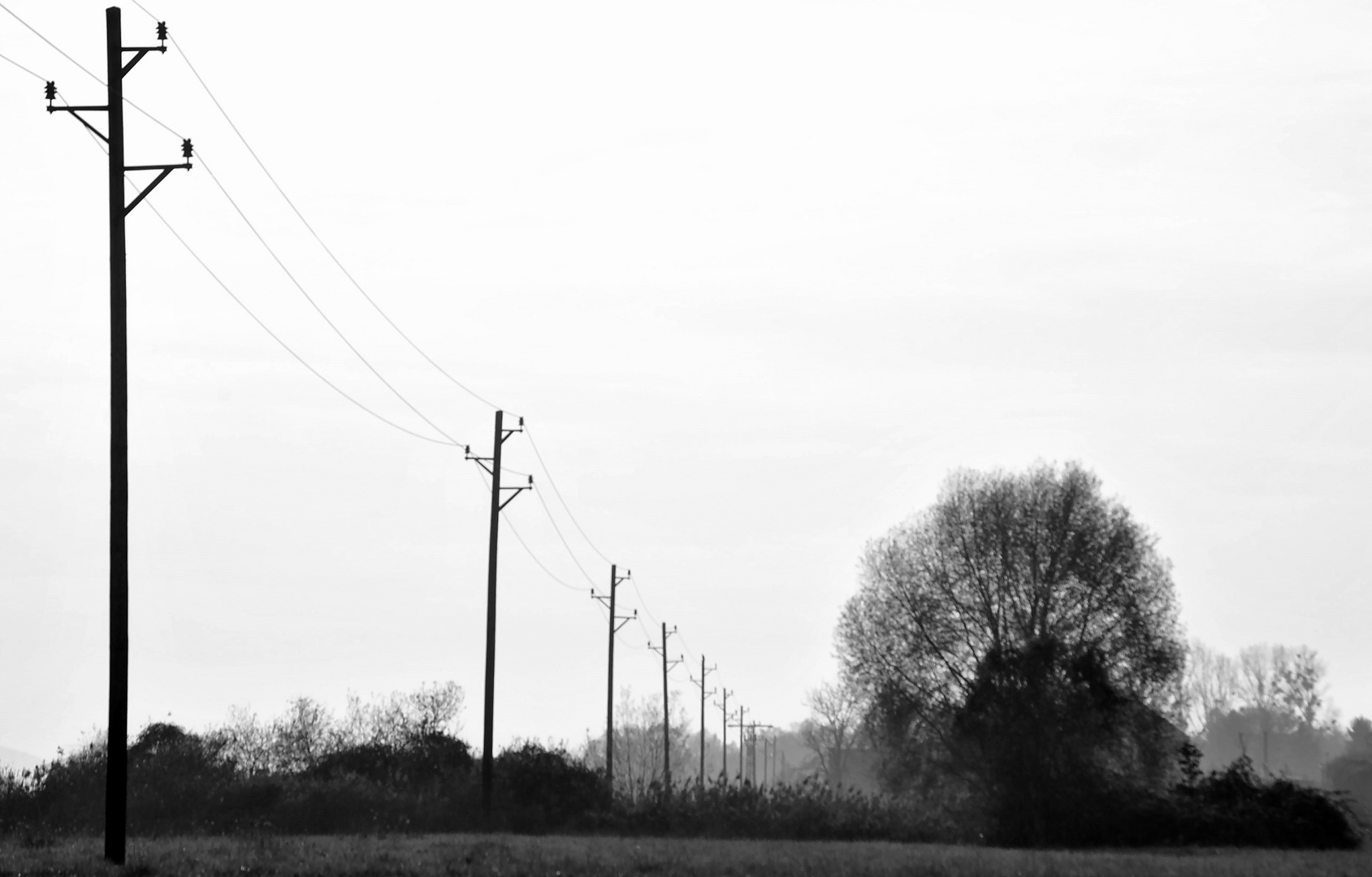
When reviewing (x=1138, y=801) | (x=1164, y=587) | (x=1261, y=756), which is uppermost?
(x=1164, y=587)

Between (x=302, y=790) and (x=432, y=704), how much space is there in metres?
16.9

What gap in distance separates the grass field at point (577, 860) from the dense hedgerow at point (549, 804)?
8.79 m

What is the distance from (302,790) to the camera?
44219 mm

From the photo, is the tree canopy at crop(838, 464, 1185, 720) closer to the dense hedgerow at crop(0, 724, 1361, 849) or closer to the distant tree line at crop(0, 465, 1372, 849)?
the distant tree line at crop(0, 465, 1372, 849)

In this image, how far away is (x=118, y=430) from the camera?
2312cm

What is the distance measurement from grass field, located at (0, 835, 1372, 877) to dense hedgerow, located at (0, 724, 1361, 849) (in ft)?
28.8

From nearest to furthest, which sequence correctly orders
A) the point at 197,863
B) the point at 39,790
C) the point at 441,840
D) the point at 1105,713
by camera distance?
the point at 197,863
the point at 441,840
the point at 39,790
the point at 1105,713

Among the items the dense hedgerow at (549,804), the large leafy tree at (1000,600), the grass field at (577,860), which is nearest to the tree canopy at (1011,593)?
the large leafy tree at (1000,600)

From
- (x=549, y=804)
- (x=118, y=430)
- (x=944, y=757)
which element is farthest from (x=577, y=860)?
(x=944, y=757)

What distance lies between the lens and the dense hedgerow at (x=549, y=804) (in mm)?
42312

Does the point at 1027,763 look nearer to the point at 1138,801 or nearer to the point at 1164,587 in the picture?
the point at 1138,801

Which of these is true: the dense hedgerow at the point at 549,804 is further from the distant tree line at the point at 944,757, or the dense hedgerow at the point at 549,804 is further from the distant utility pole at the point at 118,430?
the distant utility pole at the point at 118,430

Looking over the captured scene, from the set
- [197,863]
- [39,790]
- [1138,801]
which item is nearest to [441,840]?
[197,863]

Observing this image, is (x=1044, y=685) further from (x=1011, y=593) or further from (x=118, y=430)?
(x=118, y=430)
